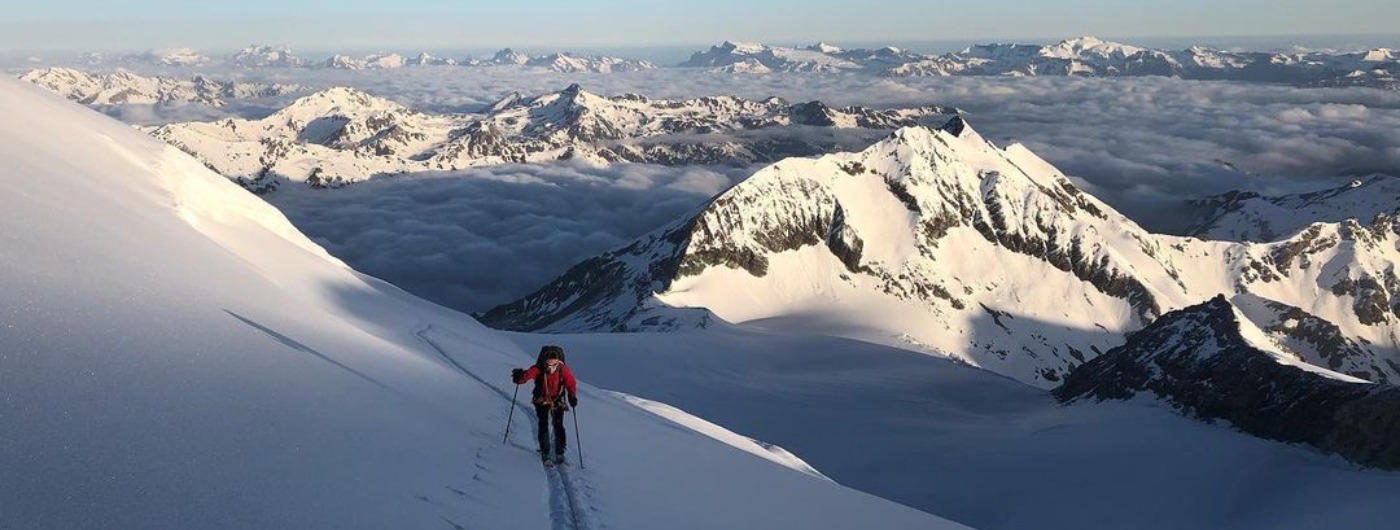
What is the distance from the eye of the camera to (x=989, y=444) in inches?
2662

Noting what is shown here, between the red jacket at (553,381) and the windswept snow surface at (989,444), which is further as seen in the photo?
the windswept snow surface at (989,444)

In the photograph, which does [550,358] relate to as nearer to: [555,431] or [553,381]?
[553,381]

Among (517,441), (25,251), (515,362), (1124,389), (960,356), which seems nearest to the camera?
(25,251)

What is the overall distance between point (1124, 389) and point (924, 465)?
44.1 meters

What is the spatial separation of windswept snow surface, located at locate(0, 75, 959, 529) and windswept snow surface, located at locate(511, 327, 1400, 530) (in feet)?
126

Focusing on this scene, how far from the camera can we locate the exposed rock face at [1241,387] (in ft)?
199

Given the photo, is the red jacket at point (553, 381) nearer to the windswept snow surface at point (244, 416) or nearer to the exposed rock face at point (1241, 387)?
the windswept snow surface at point (244, 416)

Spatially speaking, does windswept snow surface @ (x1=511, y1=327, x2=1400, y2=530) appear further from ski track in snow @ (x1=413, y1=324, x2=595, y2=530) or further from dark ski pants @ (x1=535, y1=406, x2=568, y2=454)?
ski track in snow @ (x1=413, y1=324, x2=595, y2=530)

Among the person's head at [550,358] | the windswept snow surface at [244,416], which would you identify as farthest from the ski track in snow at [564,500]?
the person's head at [550,358]

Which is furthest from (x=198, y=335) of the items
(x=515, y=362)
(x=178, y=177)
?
(x=178, y=177)

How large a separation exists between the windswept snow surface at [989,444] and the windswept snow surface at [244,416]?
126 ft

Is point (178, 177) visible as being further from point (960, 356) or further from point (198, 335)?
point (960, 356)

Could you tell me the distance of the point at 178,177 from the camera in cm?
3294

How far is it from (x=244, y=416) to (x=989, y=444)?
215ft
